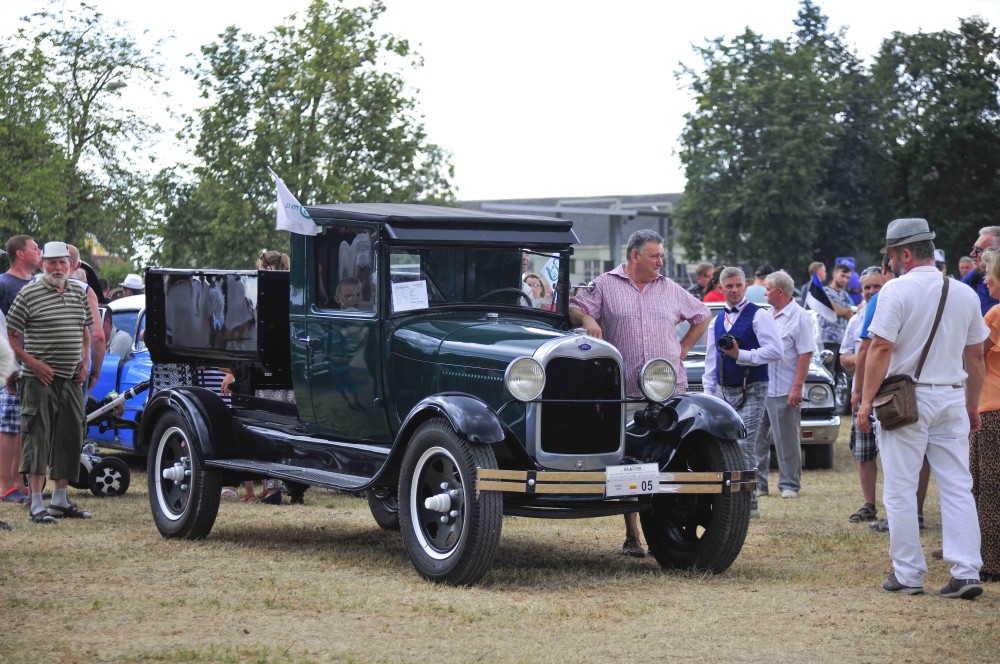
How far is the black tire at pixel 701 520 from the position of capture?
7.63m

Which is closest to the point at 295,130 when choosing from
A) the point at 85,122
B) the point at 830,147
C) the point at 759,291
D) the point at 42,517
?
the point at 85,122

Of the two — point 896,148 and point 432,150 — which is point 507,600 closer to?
point 432,150

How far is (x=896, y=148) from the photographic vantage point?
176ft

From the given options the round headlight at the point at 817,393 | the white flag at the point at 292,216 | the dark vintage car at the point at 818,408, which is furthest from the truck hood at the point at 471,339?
the round headlight at the point at 817,393

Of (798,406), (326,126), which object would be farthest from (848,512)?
(326,126)

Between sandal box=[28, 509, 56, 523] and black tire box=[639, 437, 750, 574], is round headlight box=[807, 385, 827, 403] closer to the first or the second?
black tire box=[639, 437, 750, 574]

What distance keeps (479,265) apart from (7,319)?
3726mm

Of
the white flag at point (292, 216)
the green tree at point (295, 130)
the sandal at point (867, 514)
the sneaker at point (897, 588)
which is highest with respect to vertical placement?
the green tree at point (295, 130)

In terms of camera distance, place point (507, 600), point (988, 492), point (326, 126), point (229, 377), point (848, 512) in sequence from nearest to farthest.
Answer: point (507, 600)
point (988, 492)
point (229, 377)
point (848, 512)
point (326, 126)

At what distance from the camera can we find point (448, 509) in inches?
280

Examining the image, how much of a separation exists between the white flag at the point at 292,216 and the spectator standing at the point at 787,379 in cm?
442

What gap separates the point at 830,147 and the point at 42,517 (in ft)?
149

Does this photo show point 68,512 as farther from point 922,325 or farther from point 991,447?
point 991,447

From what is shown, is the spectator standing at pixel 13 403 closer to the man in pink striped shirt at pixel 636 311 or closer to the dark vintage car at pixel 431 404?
the dark vintage car at pixel 431 404
